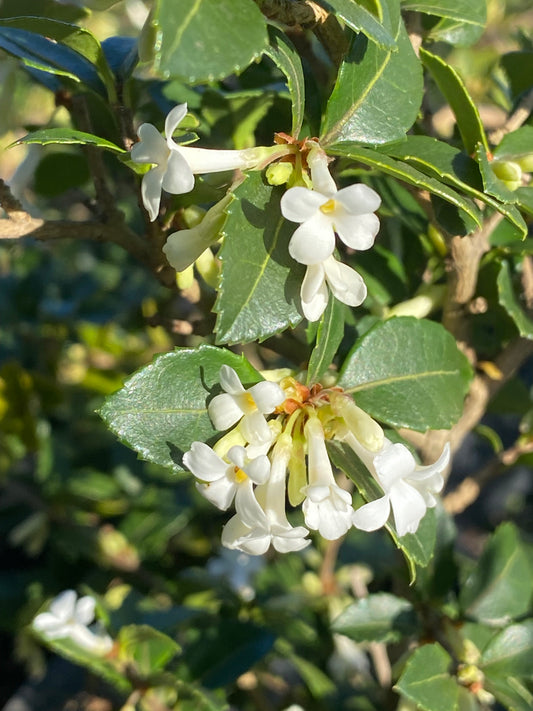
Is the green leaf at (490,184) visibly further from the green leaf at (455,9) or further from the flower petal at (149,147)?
the flower petal at (149,147)

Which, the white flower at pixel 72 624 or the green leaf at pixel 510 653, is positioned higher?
the green leaf at pixel 510 653

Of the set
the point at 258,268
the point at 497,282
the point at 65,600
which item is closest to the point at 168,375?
the point at 258,268

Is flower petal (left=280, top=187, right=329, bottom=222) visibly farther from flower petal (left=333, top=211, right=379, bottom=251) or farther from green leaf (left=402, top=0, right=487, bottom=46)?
green leaf (left=402, top=0, right=487, bottom=46)

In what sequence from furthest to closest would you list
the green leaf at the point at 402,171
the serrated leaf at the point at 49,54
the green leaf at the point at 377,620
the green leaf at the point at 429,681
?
the green leaf at the point at 377,620, the green leaf at the point at 429,681, the serrated leaf at the point at 49,54, the green leaf at the point at 402,171

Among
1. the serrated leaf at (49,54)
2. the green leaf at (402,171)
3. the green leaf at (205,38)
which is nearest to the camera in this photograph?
the green leaf at (205,38)

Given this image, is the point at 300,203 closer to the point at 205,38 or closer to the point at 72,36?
the point at 205,38

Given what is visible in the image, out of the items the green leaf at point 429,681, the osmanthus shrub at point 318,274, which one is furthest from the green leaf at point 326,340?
the green leaf at point 429,681
